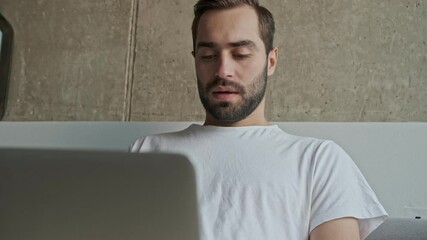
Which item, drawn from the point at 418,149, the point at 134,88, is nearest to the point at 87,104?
the point at 134,88

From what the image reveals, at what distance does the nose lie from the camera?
3.51ft

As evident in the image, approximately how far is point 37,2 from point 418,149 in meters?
1.51

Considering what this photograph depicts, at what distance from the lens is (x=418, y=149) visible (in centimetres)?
114

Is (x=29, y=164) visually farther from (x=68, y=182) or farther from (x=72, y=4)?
(x=72, y=4)

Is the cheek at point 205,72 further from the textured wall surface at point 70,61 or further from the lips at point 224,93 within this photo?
the textured wall surface at point 70,61

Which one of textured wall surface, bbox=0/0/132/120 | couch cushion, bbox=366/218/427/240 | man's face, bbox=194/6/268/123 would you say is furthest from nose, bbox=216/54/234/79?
textured wall surface, bbox=0/0/132/120

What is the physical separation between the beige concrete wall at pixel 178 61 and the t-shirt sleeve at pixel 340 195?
438 mm

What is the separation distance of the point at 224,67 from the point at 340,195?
1.29 feet

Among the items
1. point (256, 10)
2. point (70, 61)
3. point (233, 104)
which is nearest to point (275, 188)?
point (233, 104)

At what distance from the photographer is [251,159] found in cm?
102

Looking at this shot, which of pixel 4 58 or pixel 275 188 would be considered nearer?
pixel 275 188

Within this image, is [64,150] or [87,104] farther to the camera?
[87,104]

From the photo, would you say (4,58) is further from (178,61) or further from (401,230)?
(401,230)

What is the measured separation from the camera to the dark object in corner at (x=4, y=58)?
178 centimetres
